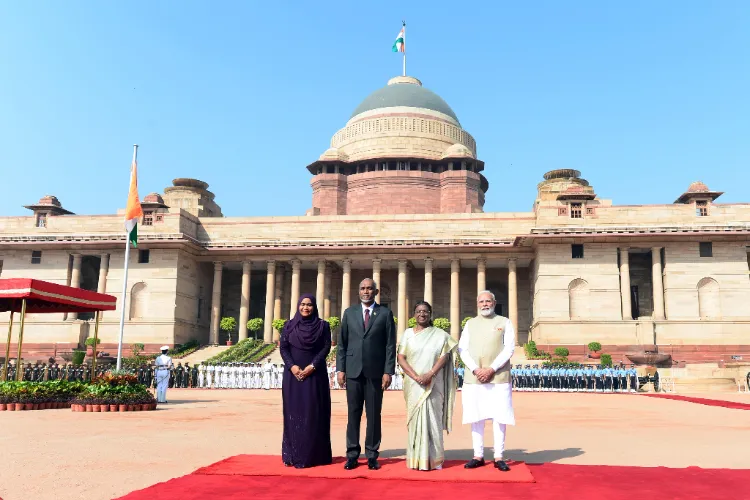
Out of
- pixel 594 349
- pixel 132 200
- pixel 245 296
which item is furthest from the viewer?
pixel 245 296

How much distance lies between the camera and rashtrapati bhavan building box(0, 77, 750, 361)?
3806 centimetres

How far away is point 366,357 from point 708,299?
36023mm

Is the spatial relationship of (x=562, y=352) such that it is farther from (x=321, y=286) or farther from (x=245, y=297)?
(x=245, y=297)

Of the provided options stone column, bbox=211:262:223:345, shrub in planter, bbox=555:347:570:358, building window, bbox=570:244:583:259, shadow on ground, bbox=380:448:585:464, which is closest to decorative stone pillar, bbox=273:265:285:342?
stone column, bbox=211:262:223:345

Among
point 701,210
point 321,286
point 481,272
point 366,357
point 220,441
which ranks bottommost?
point 220,441

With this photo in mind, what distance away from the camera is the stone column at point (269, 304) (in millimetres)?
42812

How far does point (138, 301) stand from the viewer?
1644 inches

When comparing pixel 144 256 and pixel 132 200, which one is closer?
pixel 132 200

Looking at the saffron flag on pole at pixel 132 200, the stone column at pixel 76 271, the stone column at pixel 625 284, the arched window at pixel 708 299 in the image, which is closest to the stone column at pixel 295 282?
the stone column at pixel 76 271

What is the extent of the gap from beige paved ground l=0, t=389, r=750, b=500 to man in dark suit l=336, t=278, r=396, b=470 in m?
1.37

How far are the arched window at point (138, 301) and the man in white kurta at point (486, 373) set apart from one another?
121ft

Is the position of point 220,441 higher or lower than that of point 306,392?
lower

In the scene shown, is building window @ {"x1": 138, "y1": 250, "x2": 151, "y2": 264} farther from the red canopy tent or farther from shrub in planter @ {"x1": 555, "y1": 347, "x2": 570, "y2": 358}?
shrub in planter @ {"x1": 555, "y1": 347, "x2": 570, "y2": 358}

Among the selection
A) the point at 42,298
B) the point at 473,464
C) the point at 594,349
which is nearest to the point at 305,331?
the point at 473,464
